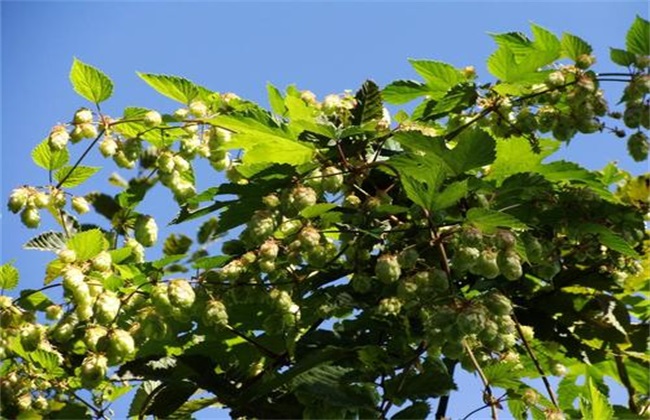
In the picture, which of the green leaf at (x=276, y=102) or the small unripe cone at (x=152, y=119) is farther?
the green leaf at (x=276, y=102)

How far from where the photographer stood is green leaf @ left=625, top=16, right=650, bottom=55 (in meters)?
2.70

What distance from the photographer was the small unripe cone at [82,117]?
2785 mm

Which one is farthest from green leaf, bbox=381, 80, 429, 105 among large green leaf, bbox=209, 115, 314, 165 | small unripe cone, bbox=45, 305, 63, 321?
small unripe cone, bbox=45, 305, 63, 321

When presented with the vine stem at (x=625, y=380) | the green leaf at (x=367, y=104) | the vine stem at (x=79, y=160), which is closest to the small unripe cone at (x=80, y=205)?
the vine stem at (x=79, y=160)

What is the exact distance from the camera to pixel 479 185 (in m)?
2.65

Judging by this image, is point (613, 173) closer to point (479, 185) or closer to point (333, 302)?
point (479, 185)

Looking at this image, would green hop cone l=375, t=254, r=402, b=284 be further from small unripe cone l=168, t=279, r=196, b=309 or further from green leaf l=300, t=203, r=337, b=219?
Result: small unripe cone l=168, t=279, r=196, b=309

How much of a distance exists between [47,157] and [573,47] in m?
1.71

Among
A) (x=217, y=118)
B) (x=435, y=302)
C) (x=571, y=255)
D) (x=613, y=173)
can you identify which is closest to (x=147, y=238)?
(x=217, y=118)

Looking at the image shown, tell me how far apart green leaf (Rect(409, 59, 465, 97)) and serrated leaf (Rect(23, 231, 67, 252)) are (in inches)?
52.4

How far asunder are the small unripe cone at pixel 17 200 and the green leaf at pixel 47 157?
0.56 ft

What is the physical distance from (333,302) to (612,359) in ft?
4.76

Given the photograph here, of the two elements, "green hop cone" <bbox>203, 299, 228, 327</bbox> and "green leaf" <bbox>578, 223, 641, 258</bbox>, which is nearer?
"green hop cone" <bbox>203, 299, 228, 327</bbox>

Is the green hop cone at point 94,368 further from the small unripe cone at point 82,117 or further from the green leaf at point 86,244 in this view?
the small unripe cone at point 82,117
